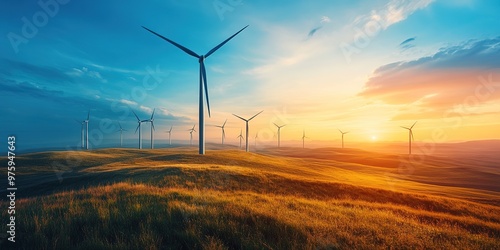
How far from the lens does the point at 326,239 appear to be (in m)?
7.14

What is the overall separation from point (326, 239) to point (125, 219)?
6427 millimetres

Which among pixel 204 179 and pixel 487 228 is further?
pixel 204 179

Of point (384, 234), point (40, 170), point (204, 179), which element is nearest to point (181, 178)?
point (204, 179)

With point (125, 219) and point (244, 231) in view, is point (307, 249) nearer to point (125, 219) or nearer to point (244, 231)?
point (244, 231)

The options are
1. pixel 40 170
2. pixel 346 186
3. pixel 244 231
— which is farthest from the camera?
pixel 40 170

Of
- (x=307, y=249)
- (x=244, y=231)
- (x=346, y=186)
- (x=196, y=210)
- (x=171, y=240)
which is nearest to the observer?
(x=307, y=249)

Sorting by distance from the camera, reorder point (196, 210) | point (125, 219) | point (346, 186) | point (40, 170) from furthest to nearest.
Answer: point (40, 170) < point (346, 186) < point (196, 210) < point (125, 219)

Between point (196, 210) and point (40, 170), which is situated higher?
point (196, 210)

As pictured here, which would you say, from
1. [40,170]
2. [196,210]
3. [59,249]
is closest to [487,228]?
[196,210]

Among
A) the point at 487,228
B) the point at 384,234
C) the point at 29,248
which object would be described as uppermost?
the point at 29,248

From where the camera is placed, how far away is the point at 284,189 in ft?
78.2

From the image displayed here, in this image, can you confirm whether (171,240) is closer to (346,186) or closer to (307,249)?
(307,249)

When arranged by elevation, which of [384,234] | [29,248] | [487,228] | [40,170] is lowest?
[40,170]

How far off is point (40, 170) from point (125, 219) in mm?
60650
